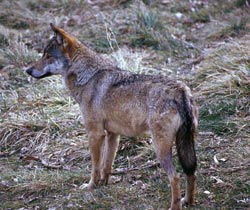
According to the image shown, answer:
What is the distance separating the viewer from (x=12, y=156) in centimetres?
816

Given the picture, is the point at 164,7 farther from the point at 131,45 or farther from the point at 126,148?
the point at 126,148

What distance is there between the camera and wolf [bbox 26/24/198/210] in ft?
18.7

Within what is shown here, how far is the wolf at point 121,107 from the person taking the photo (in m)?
5.70

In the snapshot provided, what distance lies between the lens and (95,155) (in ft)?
21.9

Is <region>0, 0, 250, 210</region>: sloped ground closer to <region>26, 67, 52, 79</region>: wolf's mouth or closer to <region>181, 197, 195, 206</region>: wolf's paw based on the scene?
<region>181, 197, 195, 206</region>: wolf's paw

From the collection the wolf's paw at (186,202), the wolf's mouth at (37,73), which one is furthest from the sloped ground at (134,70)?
the wolf's mouth at (37,73)

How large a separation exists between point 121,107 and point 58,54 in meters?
1.09

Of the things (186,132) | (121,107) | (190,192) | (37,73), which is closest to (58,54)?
(37,73)

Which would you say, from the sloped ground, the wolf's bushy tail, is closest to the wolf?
the wolf's bushy tail

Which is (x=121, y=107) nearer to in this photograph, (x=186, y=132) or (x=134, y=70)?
(x=186, y=132)

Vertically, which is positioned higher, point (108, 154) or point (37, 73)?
point (37, 73)

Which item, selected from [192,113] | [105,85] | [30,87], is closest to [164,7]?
[30,87]

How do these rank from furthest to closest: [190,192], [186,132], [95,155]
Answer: [95,155] < [190,192] < [186,132]

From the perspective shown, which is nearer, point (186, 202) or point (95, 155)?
point (186, 202)
